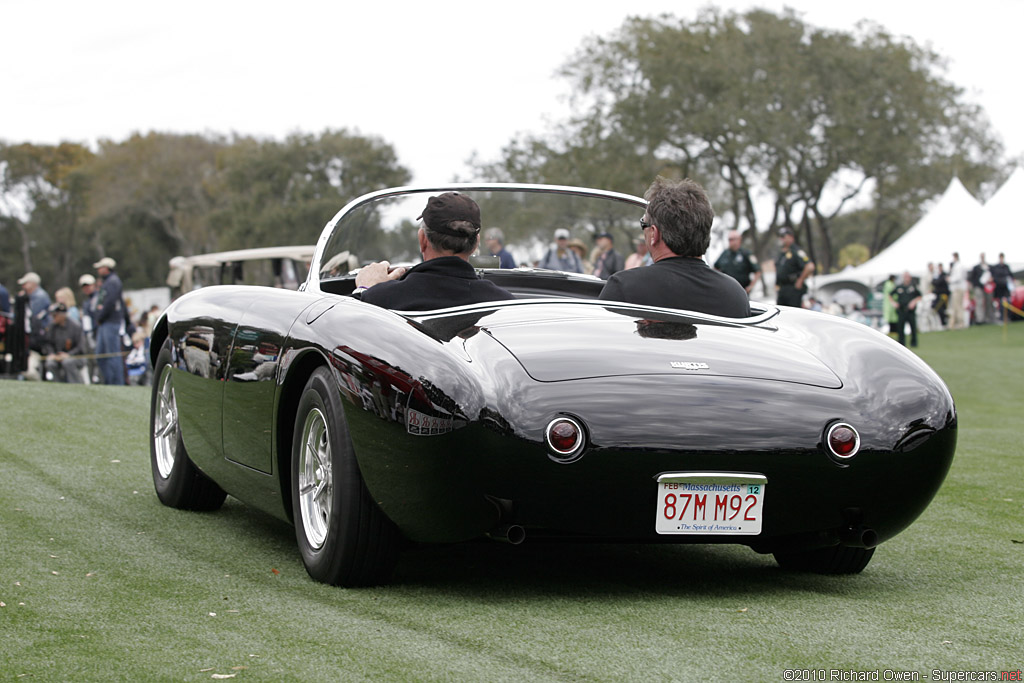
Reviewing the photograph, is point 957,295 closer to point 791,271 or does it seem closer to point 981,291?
point 981,291

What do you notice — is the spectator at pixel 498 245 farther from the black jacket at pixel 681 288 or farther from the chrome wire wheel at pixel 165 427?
the chrome wire wheel at pixel 165 427

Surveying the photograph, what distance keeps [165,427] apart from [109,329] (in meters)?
11.1

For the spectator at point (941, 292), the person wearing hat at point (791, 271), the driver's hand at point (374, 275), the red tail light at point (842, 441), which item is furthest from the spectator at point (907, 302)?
the red tail light at point (842, 441)

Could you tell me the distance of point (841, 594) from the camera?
13.0 ft

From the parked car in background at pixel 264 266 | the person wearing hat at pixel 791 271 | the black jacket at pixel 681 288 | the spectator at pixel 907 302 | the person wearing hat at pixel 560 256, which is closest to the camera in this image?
the black jacket at pixel 681 288

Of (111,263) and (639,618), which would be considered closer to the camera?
(639,618)

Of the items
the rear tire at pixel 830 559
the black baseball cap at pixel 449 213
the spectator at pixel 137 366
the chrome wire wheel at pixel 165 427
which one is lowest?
the spectator at pixel 137 366

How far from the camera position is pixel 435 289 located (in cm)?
432

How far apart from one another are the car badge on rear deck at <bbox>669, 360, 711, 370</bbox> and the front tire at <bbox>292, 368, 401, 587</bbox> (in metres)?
0.96

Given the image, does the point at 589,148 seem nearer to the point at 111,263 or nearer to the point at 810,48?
the point at 810,48

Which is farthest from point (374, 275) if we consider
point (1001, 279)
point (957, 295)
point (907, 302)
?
point (957, 295)

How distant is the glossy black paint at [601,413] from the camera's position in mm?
3531

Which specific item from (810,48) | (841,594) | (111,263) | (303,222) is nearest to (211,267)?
(111,263)

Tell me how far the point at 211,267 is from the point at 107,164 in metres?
44.4
